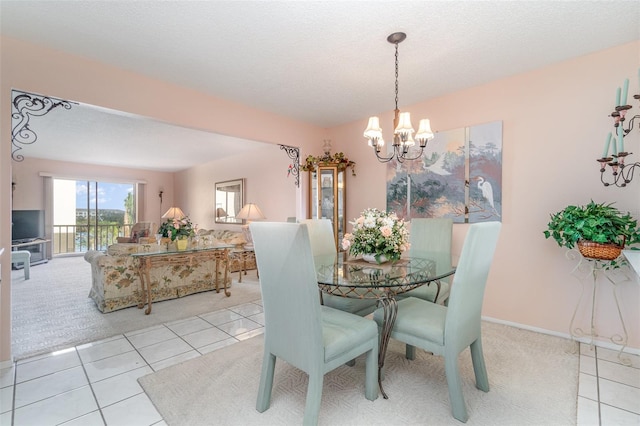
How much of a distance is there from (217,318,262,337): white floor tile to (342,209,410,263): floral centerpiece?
1453mm

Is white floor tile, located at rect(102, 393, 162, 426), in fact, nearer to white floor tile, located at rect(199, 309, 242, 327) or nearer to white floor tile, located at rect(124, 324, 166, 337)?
white floor tile, located at rect(124, 324, 166, 337)

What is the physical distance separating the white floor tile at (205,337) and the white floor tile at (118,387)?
0.49 meters

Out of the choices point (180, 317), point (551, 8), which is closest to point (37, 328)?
point (180, 317)

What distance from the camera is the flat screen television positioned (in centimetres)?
611

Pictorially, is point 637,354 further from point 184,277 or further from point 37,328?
point 37,328

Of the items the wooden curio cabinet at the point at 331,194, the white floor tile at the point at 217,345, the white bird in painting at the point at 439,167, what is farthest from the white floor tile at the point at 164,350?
the white bird in painting at the point at 439,167

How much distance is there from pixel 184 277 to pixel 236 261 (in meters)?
1.25

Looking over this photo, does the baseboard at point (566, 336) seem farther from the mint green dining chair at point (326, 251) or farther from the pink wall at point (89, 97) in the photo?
the pink wall at point (89, 97)

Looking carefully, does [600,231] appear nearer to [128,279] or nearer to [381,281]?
[381,281]

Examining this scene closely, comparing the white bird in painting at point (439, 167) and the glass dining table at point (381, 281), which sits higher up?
the white bird in painting at point (439, 167)

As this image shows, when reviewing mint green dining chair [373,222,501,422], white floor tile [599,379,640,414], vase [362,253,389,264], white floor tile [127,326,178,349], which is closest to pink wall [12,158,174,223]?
white floor tile [127,326,178,349]

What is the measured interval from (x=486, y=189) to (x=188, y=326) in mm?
3398

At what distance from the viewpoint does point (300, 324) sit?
150 centimetres

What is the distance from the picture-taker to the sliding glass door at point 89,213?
7.48 m
